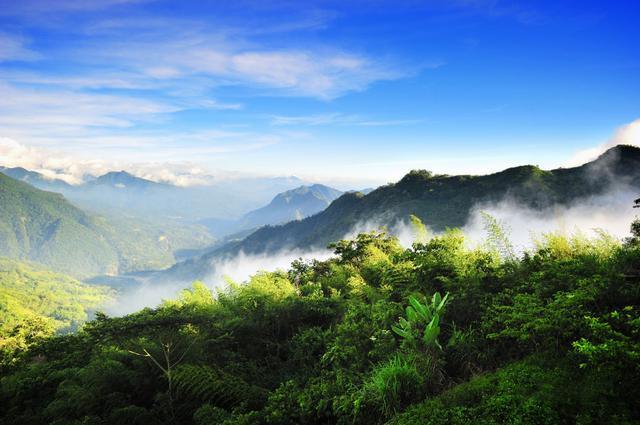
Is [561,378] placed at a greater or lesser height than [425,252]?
lesser

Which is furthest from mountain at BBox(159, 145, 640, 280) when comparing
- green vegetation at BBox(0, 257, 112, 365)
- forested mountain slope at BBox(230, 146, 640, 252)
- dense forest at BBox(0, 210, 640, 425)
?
dense forest at BBox(0, 210, 640, 425)

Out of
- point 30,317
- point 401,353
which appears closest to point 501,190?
point 30,317

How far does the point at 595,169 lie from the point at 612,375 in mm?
130177

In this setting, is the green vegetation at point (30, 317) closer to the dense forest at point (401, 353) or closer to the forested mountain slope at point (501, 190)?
→ the dense forest at point (401, 353)

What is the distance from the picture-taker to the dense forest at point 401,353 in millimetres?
3951

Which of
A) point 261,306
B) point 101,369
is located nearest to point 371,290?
point 261,306

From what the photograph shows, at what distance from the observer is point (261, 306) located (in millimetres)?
10273

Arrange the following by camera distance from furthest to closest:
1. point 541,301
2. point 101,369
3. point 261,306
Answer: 1. point 261,306
2. point 101,369
3. point 541,301

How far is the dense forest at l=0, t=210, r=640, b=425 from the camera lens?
3.95 meters

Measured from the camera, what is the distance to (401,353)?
5770 millimetres

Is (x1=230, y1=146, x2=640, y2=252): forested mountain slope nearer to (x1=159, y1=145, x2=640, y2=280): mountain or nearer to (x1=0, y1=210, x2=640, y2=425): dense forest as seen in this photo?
(x1=159, y1=145, x2=640, y2=280): mountain

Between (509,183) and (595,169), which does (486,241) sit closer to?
(509,183)

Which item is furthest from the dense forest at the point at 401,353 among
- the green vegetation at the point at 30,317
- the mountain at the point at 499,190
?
the mountain at the point at 499,190

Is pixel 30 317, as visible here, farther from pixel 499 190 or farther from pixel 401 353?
pixel 499 190
